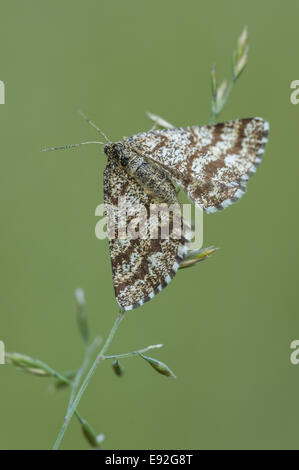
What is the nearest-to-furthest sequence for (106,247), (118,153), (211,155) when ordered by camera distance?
(118,153), (211,155), (106,247)

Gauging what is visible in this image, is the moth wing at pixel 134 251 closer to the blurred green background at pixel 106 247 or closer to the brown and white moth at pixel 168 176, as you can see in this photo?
the brown and white moth at pixel 168 176

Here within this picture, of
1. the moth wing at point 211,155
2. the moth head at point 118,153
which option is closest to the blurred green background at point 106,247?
the moth wing at point 211,155

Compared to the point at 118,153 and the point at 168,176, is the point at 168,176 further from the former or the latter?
the point at 118,153

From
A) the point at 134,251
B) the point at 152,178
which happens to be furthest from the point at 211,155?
the point at 134,251

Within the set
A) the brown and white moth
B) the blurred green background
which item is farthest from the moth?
the blurred green background

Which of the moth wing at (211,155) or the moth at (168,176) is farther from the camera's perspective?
the moth wing at (211,155)

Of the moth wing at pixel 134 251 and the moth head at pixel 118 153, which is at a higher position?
the moth head at pixel 118 153

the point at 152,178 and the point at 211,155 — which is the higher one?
the point at 211,155
